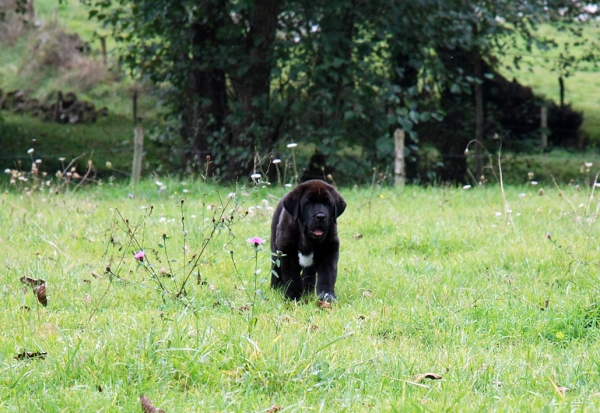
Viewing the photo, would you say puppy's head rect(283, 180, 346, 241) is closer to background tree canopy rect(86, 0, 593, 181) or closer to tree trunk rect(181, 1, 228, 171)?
background tree canopy rect(86, 0, 593, 181)

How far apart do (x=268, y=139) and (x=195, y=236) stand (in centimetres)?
724

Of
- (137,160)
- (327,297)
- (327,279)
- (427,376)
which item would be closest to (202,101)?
(137,160)

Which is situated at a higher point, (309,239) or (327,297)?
(309,239)

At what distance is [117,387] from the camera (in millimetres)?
3801

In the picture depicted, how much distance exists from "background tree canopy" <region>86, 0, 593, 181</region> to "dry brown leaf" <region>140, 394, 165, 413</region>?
1026 cm

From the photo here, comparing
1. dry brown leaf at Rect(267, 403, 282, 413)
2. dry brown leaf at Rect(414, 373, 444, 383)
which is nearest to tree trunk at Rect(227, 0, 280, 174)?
dry brown leaf at Rect(414, 373, 444, 383)

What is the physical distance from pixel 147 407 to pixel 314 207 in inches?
102

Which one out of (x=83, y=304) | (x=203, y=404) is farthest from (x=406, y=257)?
(x=203, y=404)

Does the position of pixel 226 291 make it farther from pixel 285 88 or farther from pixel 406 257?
pixel 285 88

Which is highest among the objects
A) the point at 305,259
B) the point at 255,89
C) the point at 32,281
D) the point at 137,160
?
the point at 255,89

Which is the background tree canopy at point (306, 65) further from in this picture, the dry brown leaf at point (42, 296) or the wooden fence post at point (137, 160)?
the dry brown leaf at point (42, 296)

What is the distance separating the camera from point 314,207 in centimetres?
587

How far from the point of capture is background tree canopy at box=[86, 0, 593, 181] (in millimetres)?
14133

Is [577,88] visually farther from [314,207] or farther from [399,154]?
[314,207]
